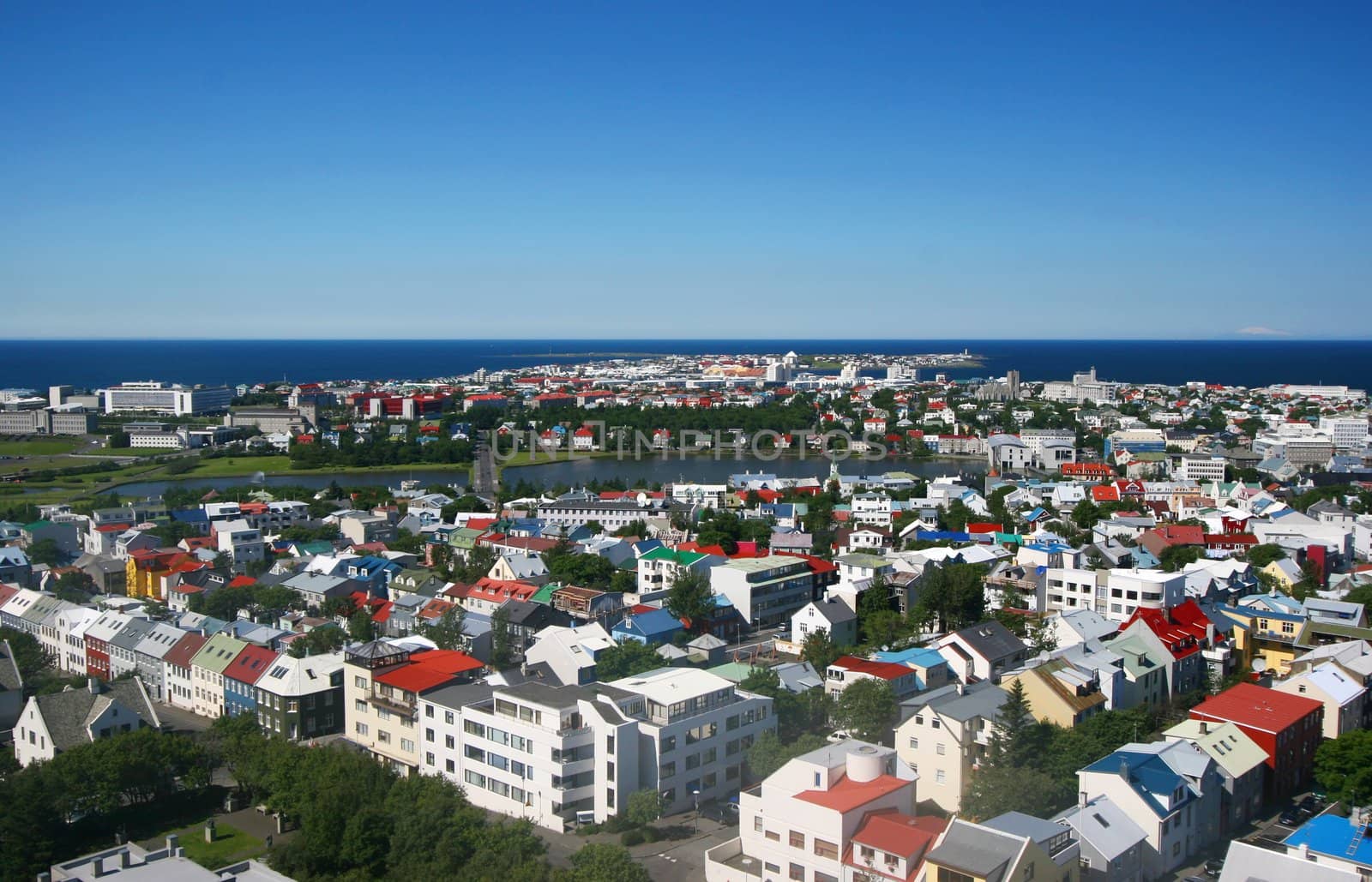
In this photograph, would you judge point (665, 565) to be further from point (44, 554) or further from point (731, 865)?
point (44, 554)

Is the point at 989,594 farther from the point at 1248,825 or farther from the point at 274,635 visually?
the point at 274,635

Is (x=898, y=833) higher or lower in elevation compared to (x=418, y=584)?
higher

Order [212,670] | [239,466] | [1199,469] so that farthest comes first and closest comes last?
[239,466] → [1199,469] → [212,670]

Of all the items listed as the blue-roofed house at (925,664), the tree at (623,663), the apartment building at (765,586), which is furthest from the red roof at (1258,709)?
the apartment building at (765,586)

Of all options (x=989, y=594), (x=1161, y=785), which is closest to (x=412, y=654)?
(x=1161, y=785)

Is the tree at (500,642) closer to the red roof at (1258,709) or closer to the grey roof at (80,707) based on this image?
the grey roof at (80,707)

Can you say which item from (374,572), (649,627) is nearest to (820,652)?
(649,627)
